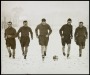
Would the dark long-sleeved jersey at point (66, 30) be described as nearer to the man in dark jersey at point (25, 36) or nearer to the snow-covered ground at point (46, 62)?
the snow-covered ground at point (46, 62)

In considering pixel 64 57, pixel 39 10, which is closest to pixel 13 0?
pixel 39 10

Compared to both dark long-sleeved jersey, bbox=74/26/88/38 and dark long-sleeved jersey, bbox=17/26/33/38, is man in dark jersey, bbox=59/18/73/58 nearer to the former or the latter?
dark long-sleeved jersey, bbox=74/26/88/38

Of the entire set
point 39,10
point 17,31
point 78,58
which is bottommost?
point 78,58

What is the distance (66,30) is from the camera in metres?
2.30

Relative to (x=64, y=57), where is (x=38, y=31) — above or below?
above

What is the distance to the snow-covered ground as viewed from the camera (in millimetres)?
2309

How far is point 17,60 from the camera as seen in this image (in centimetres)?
232

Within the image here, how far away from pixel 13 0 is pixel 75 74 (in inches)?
37.8

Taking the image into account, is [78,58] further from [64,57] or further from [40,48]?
[40,48]

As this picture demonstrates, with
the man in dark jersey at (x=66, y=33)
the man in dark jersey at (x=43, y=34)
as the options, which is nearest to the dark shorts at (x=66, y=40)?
the man in dark jersey at (x=66, y=33)

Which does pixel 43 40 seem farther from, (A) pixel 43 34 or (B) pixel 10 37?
(B) pixel 10 37

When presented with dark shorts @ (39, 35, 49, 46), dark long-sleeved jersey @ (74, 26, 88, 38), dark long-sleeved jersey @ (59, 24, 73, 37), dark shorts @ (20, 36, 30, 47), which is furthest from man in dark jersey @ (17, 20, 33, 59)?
dark long-sleeved jersey @ (74, 26, 88, 38)

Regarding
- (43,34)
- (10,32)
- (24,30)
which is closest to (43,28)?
(43,34)

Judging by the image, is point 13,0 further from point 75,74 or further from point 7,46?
point 75,74
